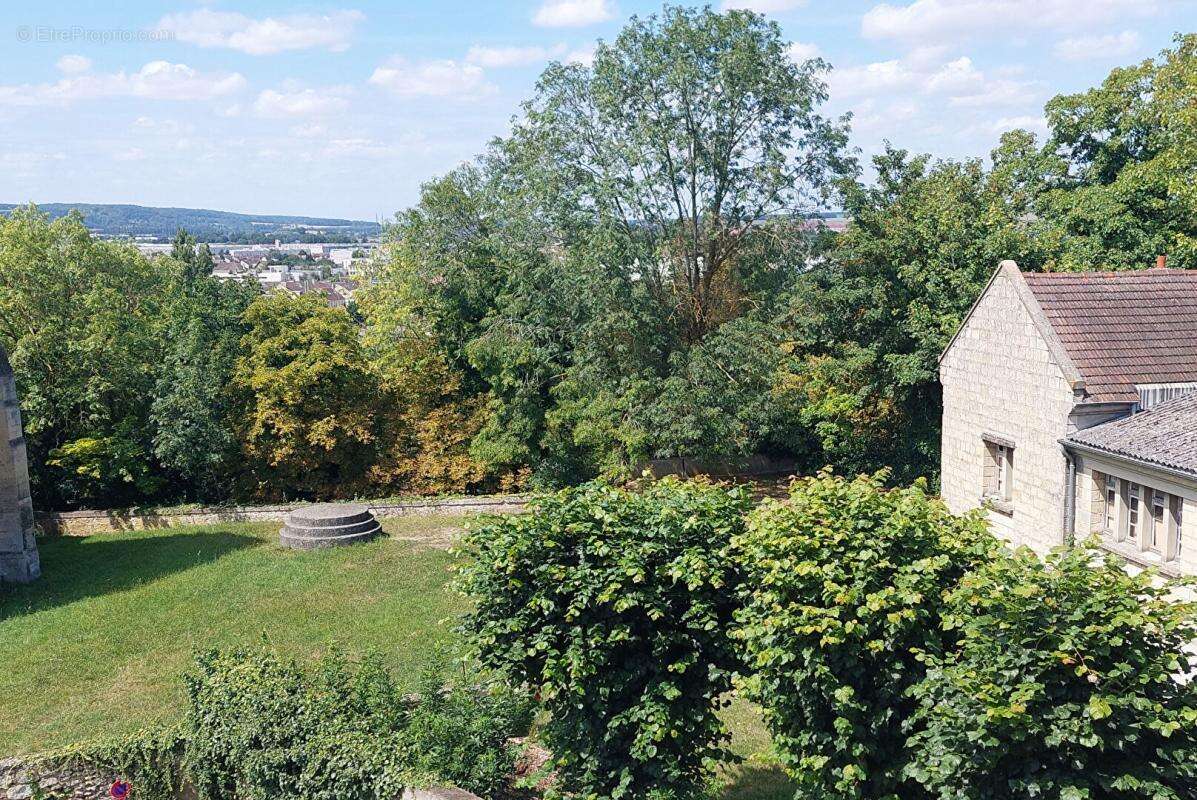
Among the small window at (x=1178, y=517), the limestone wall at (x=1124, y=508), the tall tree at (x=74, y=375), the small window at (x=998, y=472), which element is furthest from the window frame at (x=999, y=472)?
the tall tree at (x=74, y=375)

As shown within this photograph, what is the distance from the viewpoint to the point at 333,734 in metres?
11.6

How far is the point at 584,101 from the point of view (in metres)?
30.9

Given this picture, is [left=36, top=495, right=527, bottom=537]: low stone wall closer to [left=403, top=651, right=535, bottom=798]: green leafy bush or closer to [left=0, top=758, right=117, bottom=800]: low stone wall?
[left=0, top=758, right=117, bottom=800]: low stone wall

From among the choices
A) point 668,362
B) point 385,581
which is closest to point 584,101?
point 668,362

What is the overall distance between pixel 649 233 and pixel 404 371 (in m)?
10.5

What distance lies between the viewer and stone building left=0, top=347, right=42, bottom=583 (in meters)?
23.5

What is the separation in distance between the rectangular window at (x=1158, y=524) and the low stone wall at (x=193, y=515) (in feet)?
63.6

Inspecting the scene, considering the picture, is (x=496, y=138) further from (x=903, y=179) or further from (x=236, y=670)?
(x=236, y=670)

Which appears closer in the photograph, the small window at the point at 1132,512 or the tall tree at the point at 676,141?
the small window at the point at 1132,512

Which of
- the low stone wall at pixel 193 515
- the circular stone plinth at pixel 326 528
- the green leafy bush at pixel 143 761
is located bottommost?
the low stone wall at pixel 193 515

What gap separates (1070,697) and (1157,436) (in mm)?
7522

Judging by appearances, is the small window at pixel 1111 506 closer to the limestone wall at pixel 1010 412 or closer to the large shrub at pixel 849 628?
the limestone wall at pixel 1010 412

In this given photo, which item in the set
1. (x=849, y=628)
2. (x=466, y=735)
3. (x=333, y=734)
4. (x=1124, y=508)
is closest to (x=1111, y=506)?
(x=1124, y=508)

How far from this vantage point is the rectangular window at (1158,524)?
13980 millimetres
